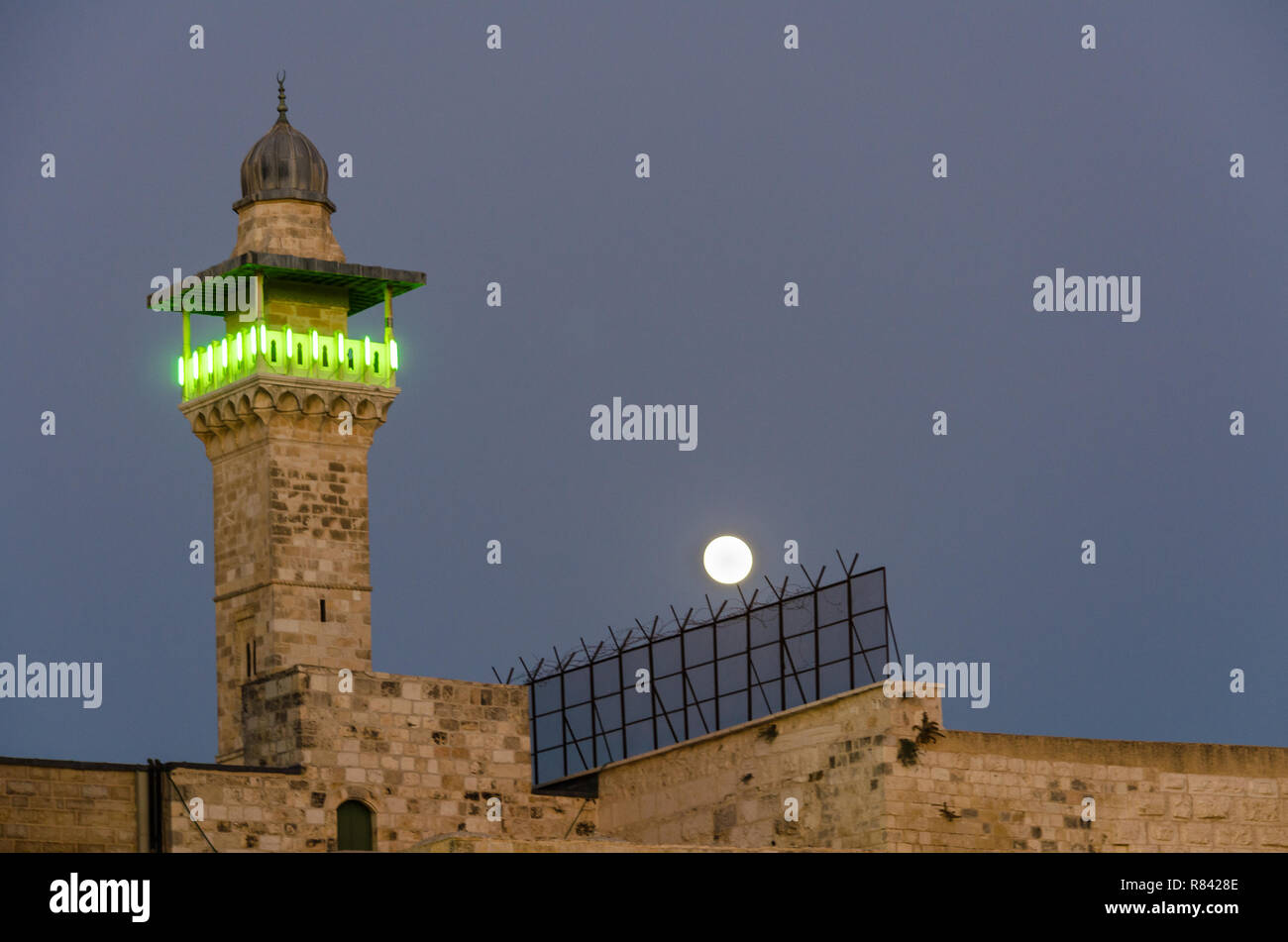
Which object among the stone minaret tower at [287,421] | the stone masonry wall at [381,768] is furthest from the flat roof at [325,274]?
the stone masonry wall at [381,768]

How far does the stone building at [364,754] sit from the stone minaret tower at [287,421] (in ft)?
0.16

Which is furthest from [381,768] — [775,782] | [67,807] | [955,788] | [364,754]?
[955,788]

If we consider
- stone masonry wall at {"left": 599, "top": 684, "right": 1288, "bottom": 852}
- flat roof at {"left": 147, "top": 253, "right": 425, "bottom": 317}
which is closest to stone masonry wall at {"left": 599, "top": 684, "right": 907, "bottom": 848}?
stone masonry wall at {"left": 599, "top": 684, "right": 1288, "bottom": 852}

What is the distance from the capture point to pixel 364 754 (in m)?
45.3

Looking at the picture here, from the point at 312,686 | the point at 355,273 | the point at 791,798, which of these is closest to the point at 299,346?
the point at 355,273

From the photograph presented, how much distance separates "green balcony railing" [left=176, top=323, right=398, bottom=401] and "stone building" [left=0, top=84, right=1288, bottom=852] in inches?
2.0

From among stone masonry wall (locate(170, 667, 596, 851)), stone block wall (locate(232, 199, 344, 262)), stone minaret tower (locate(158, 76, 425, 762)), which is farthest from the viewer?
stone block wall (locate(232, 199, 344, 262))

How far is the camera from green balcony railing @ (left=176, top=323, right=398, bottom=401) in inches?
2004

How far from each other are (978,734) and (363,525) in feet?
47.7

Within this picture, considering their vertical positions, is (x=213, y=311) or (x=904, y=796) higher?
(x=213, y=311)

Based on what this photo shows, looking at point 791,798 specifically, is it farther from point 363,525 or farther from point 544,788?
point 363,525

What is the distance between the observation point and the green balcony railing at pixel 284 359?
50.9m

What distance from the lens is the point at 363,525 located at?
51.2 meters

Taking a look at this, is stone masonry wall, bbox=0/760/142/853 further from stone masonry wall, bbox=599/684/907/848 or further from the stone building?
stone masonry wall, bbox=599/684/907/848
